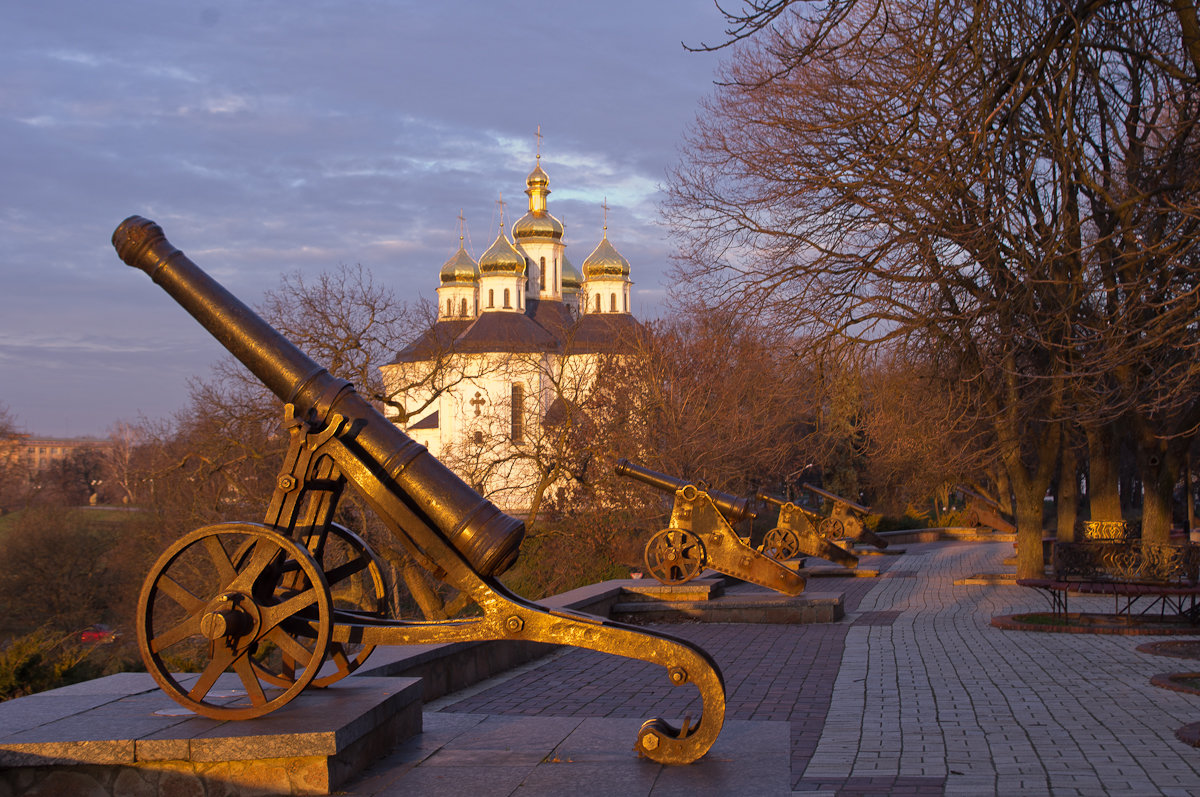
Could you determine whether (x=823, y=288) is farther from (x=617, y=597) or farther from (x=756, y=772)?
(x=756, y=772)

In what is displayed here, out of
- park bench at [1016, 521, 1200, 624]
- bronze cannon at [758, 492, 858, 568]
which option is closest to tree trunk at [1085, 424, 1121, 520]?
park bench at [1016, 521, 1200, 624]

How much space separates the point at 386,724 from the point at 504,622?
0.74 m

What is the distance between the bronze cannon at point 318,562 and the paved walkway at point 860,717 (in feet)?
1.63

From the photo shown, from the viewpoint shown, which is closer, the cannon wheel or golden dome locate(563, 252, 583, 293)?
the cannon wheel

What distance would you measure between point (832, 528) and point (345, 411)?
950 inches

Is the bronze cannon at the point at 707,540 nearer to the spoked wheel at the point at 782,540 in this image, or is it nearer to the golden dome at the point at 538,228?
the spoked wheel at the point at 782,540

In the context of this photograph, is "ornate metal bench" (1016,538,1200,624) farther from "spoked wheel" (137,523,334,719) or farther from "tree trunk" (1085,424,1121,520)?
"spoked wheel" (137,523,334,719)

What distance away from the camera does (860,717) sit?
744cm

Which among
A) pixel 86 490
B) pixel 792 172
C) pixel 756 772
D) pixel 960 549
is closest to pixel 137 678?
pixel 756 772

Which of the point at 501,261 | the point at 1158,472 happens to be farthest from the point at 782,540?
the point at 501,261

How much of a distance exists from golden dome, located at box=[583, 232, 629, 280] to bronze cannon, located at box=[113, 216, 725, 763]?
70.6 metres

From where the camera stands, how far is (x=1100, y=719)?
7348mm

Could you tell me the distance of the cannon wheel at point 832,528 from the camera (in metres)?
27.9

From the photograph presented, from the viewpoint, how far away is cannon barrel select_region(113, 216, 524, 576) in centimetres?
497
